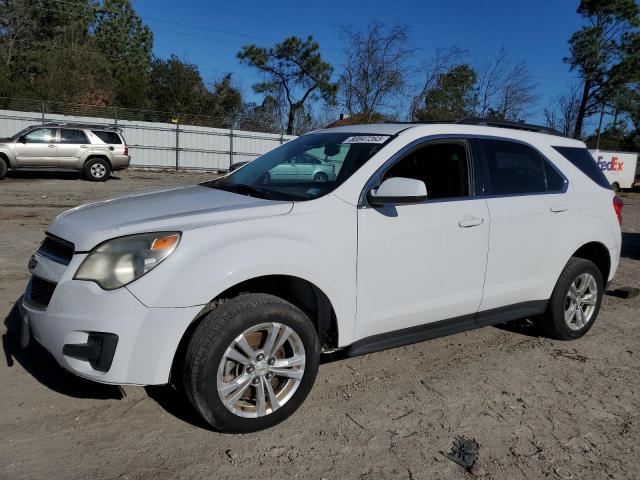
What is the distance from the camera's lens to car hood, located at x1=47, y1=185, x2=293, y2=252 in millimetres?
2812

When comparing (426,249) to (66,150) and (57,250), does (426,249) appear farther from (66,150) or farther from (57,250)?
(66,150)

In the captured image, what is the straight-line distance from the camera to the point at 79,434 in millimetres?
2959

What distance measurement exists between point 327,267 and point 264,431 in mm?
998

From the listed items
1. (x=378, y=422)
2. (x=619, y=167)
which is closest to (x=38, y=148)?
(x=378, y=422)

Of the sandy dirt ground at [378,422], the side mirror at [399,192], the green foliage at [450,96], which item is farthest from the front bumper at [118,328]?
the green foliage at [450,96]

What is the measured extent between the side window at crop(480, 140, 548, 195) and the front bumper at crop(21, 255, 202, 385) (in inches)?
96.3

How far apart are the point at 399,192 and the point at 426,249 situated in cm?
49

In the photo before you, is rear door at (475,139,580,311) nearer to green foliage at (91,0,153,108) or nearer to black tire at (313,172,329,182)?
black tire at (313,172,329,182)

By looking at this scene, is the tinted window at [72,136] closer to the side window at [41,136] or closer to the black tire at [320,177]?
the side window at [41,136]

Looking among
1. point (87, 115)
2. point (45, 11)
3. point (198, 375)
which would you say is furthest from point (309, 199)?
point (45, 11)

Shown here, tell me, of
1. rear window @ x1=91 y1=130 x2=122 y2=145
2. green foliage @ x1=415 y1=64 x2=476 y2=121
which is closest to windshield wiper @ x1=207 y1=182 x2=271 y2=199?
rear window @ x1=91 y1=130 x2=122 y2=145

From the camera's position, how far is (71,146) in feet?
59.1

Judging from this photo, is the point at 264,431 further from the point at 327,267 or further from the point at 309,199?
the point at 309,199

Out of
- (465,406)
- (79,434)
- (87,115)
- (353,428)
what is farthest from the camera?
(87,115)
